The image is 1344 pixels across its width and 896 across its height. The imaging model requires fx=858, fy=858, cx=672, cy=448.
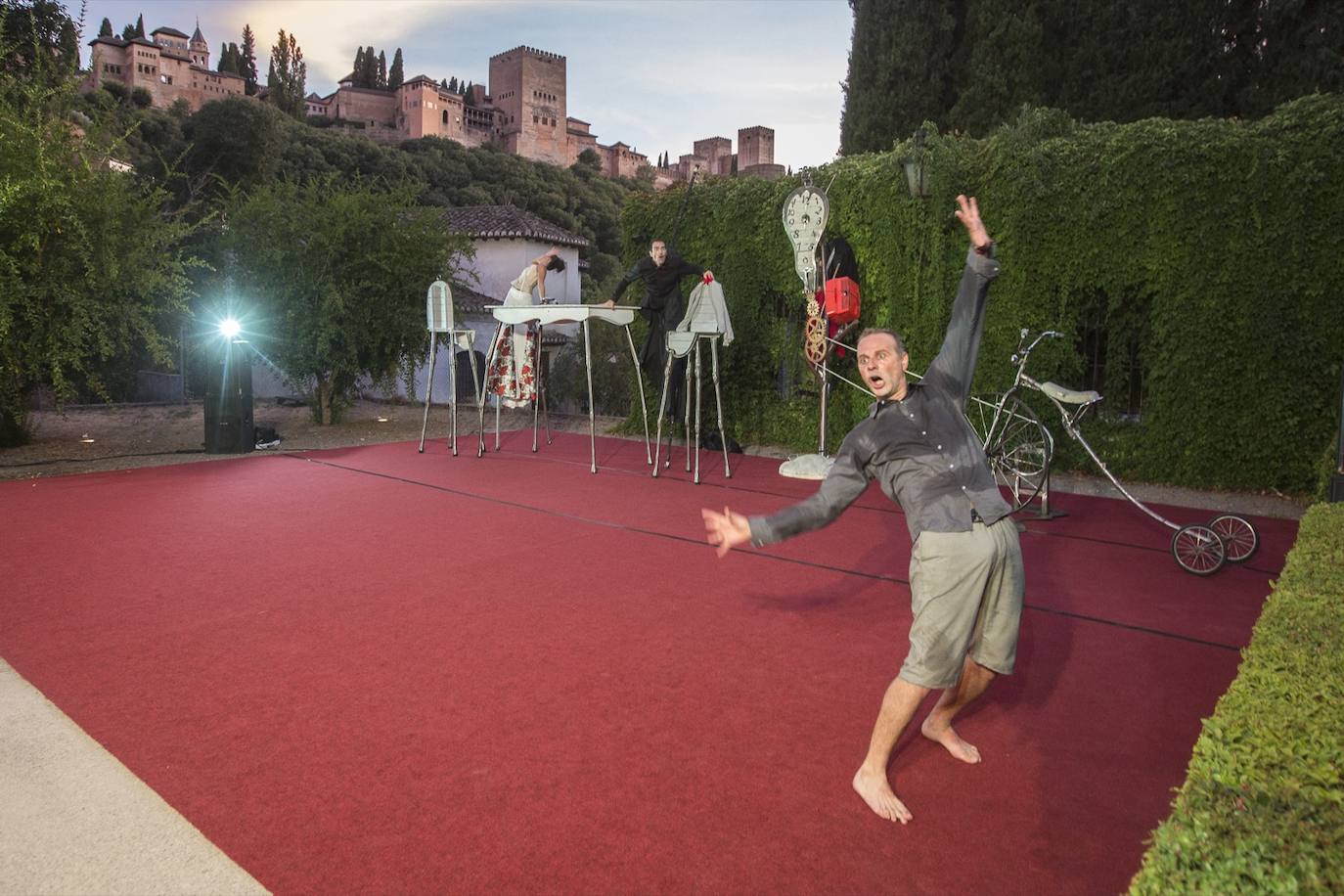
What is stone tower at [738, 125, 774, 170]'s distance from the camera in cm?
9069

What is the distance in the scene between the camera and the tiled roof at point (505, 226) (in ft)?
101

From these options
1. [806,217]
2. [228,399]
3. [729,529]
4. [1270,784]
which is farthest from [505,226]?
[1270,784]

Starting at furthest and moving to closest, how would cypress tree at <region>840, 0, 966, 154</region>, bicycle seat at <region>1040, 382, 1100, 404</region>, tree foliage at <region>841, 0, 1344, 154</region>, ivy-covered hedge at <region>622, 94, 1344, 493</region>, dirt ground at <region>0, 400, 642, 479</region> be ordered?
cypress tree at <region>840, 0, 966, 154</region>
tree foliage at <region>841, 0, 1344, 154</region>
dirt ground at <region>0, 400, 642, 479</region>
ivy-covered hedge at <region>622, 94, 1344, 493</region>
bicycle seat at <region>1040, 382, 1100, 404</region>

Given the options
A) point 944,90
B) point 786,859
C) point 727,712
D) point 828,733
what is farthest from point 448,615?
point 944,90

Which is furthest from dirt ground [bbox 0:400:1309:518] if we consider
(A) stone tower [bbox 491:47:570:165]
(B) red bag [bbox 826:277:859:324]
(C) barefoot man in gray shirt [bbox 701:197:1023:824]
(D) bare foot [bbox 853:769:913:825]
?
(A) stone tower [bbox 491:47:570:165]

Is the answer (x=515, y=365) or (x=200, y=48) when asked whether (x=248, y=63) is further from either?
(x=515, y=365)

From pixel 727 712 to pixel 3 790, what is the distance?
2452 mm

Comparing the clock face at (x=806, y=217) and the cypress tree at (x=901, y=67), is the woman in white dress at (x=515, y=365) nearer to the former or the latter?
the clock face at (x=806, y=217)

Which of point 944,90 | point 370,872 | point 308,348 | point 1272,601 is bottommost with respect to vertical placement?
point 370,872

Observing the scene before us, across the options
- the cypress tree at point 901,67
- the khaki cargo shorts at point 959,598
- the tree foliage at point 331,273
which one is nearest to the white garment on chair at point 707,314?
the khaki cargo shorts at point 959,598

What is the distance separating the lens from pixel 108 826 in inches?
99.7

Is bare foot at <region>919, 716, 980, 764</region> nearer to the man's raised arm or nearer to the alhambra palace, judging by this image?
the man's raised arm

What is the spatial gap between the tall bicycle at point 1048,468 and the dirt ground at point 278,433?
1.14 meters

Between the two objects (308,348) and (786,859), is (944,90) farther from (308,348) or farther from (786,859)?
(786,859)
